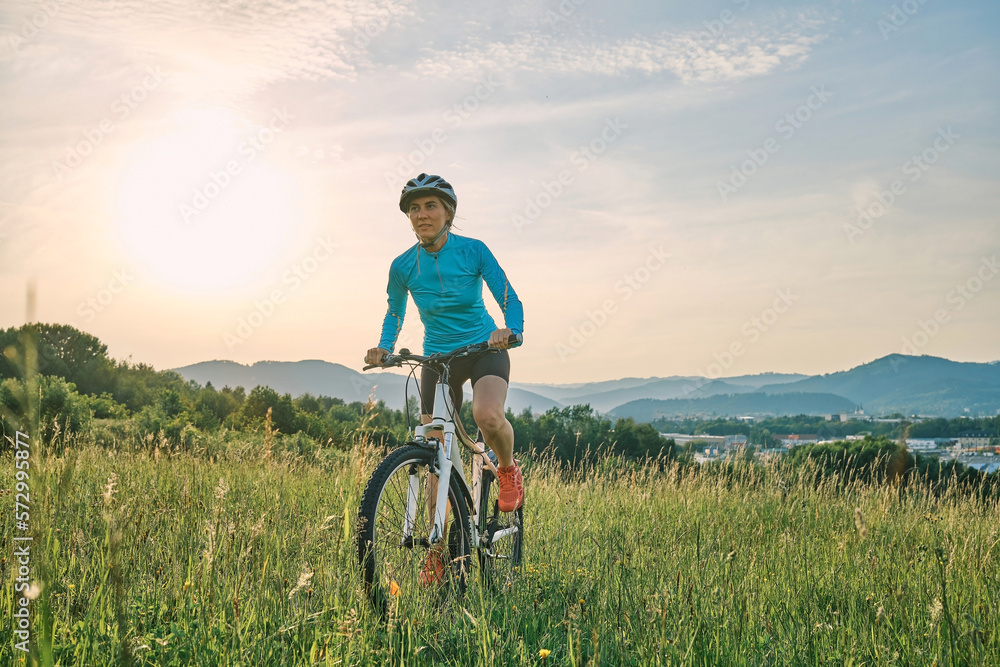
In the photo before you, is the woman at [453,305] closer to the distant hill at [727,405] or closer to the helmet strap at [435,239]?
the helmet strap at [435,239]

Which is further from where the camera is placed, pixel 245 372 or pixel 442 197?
pixel 245 372

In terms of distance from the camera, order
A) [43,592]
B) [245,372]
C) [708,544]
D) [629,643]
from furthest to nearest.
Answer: [245,372] → [708,544] → [629,643] → [43,592]

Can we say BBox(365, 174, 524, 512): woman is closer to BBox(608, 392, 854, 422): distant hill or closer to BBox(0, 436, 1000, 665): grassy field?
BBox(0, 436, 1000, 665): grassy field

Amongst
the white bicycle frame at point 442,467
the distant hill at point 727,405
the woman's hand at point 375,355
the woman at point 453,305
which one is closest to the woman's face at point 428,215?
the woman at point 453,305

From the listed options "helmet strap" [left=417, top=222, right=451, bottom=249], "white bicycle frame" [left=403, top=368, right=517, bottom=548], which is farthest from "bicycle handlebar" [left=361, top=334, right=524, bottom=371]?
"helmet strap" [left=417, top=222, right=451, bottom=249]

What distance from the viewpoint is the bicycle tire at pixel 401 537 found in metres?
3.09

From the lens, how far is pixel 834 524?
6172 millimetres

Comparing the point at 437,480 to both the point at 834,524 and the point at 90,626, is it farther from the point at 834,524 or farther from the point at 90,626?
the point at 834,524

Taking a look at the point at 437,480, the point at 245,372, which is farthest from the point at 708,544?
the point at 245,372

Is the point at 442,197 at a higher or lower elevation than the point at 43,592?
higher

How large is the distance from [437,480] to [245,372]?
138427mm

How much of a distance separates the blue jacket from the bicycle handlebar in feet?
1.22

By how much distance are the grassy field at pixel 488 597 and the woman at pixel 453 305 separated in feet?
2.99

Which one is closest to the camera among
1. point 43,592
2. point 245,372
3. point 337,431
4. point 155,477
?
point 43,592
